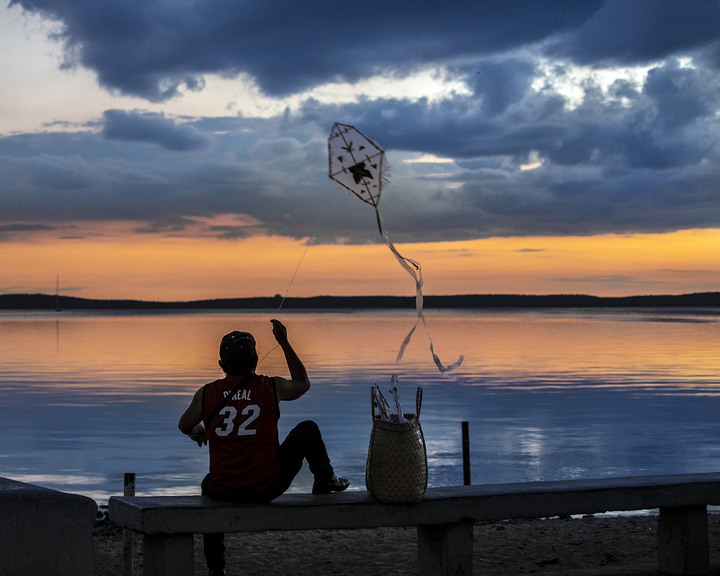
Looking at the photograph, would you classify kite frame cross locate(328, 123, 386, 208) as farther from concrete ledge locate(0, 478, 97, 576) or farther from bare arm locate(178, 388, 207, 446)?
concrete ledge locate(0, 478, 97, 576)

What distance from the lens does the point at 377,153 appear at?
5.88 metres

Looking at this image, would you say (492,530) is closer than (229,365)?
No

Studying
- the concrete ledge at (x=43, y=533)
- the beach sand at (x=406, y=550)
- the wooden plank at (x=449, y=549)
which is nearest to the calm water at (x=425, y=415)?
the beach sand at (x=406, y=550)

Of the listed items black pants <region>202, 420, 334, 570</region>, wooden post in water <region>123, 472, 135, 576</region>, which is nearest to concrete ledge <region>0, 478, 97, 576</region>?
black pants <region>202, 420, 334, 570</region>

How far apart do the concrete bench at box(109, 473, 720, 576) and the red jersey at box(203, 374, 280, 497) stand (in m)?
0.16

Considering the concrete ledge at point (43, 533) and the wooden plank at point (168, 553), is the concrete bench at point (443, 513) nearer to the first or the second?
the wooden plank at point (168, 553)

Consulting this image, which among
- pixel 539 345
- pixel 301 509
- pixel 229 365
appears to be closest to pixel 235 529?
pixel 301 509

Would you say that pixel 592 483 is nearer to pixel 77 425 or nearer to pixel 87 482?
pixel 87 482

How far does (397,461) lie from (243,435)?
0.99 m

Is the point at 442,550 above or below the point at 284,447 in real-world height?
below

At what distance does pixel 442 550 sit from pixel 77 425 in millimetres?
24694

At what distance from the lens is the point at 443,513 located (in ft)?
19.7

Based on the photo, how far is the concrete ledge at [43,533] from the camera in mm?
5703

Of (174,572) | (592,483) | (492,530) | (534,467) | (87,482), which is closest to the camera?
(174,572)
